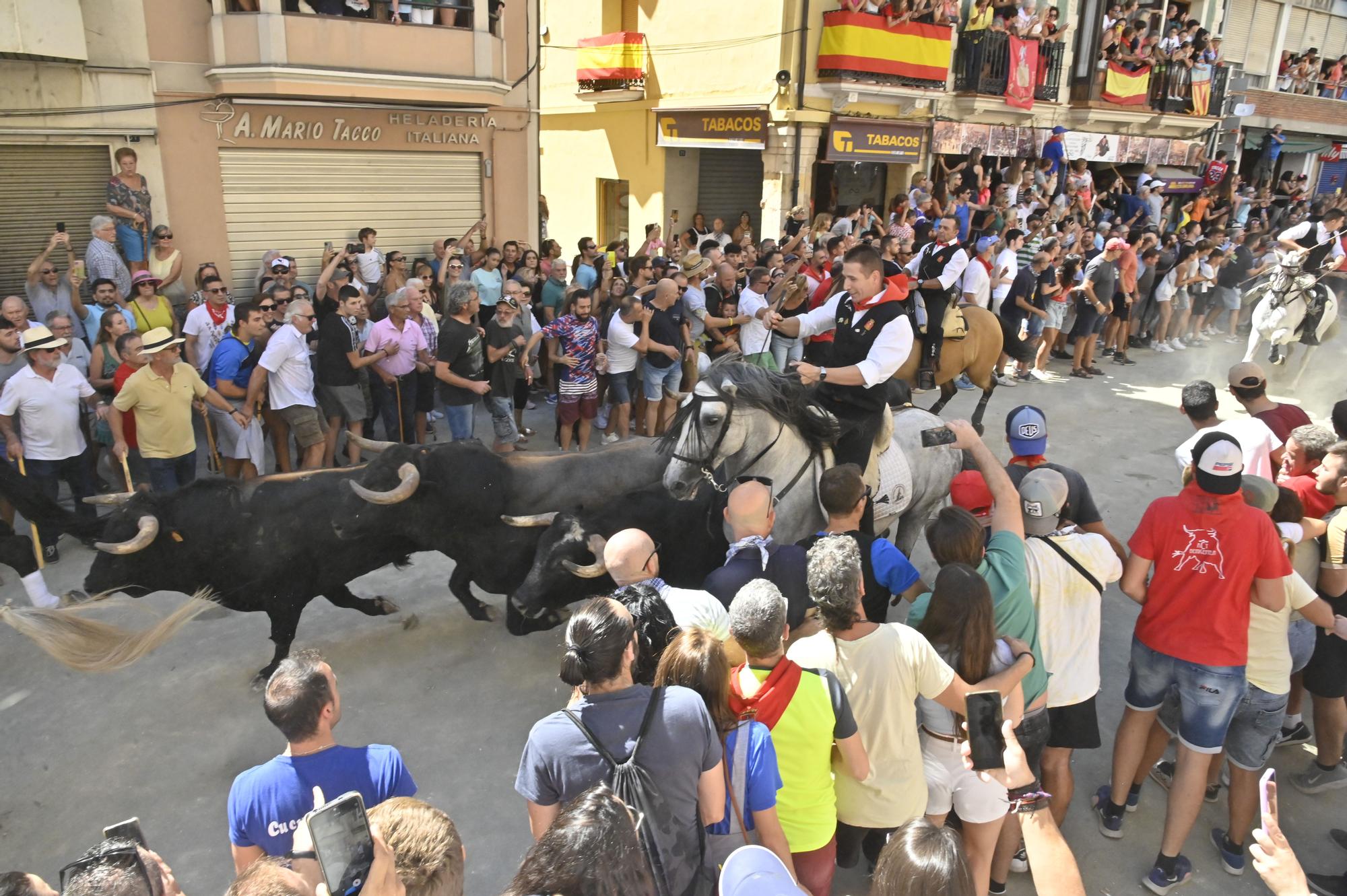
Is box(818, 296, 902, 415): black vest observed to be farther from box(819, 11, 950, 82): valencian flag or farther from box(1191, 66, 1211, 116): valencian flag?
box(1191, 66, 1211, 116): valencian flag

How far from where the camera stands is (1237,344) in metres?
16.0

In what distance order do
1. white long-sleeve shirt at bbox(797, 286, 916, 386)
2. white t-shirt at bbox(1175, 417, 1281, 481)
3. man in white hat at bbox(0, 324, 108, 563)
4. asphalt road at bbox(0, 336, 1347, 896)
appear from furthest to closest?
man in white hat at bbox(0, 324, 108, 563), white long-sleeve shirt at bbox(797, 286, 916, 386), white t-shirt at bbox(1175, 417, 1281, 481), asphalt road at bbox(0, 336, 1347, 896)

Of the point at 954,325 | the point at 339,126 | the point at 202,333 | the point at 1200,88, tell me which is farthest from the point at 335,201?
the point at 1200,88

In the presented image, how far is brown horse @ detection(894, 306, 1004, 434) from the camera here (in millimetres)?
10000

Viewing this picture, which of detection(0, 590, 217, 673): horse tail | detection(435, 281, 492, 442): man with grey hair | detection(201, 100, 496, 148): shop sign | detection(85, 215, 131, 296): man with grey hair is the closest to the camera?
detection(0, 590, 217, 673): horse tail

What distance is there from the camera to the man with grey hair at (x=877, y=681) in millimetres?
3236

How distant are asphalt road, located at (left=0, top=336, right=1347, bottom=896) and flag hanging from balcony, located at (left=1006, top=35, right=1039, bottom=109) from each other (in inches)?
634

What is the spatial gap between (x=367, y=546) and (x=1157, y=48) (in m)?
24.2

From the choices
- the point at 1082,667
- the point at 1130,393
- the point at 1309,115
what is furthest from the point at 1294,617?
the point at 1309,115

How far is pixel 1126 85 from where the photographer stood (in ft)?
71.8

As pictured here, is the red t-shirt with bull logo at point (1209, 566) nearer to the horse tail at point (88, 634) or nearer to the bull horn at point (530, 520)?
the bull horn at point (530, 520)

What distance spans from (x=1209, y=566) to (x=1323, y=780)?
179 centimetres

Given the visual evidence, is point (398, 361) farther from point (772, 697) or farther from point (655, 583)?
point (772, 697)

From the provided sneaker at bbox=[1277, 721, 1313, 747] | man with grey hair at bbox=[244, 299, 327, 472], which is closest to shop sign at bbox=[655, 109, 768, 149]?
man with grey hair at bbox=[244, 299, 327, 472]
